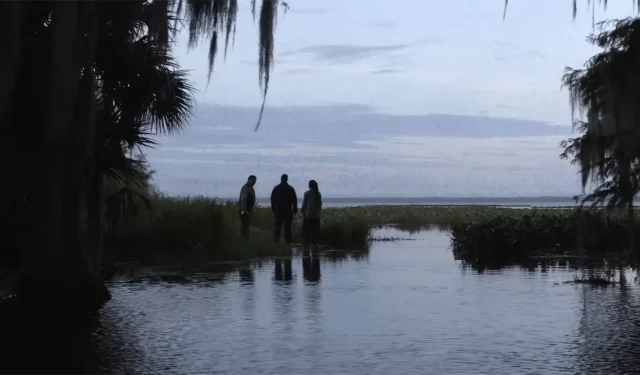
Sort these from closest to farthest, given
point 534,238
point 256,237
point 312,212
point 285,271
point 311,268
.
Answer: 1. point 285,271
2. point 311,268
3. point 534,238
4. point 256,237
5. point 312,212

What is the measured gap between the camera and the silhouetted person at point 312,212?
28.4 meters

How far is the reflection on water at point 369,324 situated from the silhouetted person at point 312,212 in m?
8.47

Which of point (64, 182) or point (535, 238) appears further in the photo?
point (535, 238)

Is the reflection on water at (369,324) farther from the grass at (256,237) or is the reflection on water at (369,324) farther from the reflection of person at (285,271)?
the grass at (256,237)

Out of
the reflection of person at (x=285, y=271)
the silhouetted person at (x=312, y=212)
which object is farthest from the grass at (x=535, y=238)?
the reflection of person at (x=285, y=271)

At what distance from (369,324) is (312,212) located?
16.6m

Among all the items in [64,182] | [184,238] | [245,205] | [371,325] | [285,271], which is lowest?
[371,325]

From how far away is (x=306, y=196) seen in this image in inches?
1121

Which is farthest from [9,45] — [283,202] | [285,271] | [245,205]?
[283,202]

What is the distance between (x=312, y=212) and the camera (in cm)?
2883

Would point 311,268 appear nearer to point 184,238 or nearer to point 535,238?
point 184,238

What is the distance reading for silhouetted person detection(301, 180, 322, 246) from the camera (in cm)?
2842

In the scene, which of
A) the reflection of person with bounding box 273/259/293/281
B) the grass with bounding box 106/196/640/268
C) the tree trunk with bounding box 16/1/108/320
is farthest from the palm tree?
the grass with bounding box 106/196/640/268

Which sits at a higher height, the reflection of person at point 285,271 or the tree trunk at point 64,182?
the tree trunk at point 64,182
